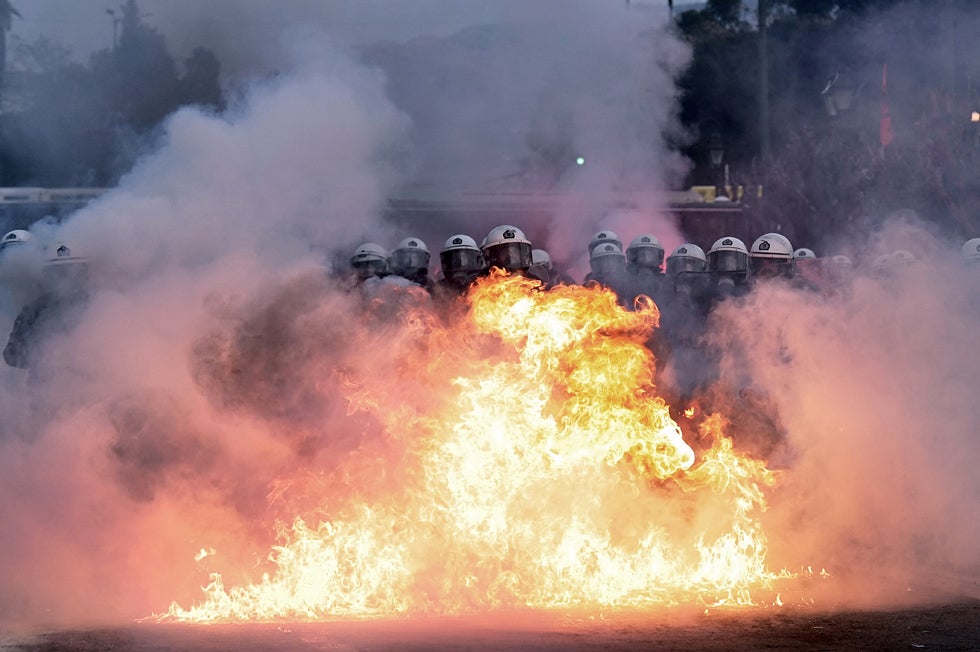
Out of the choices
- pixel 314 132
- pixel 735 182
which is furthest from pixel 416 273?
pixel 735 182

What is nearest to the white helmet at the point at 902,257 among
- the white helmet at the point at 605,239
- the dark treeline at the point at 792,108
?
the white helmet at the point at 605,239

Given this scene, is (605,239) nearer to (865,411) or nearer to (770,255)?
(770,255)

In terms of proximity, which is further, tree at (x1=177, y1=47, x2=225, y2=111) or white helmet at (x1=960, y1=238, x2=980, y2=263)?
tree at (x1=177, y1=47, x2=225, y2=111)

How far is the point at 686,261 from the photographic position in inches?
432

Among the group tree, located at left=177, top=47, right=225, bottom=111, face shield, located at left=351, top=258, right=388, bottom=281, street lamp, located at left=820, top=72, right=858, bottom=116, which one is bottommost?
face shield, located at left=351, top=258, right=388, bottom=281

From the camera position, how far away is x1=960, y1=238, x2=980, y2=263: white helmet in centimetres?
934

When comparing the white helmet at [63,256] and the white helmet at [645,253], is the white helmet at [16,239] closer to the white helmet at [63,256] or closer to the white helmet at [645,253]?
the white helmet at [63,256]

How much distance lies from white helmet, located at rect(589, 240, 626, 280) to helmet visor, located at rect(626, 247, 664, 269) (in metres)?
0.08

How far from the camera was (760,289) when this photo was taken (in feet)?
29.6

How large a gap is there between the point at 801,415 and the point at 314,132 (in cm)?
407

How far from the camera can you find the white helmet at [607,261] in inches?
422

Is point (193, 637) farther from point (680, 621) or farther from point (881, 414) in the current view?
point (881, 414)

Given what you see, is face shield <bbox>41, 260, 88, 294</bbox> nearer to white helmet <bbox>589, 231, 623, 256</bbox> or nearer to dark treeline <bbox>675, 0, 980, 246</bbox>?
white helmet <bbox>589, 231, 623, 256</bbox>

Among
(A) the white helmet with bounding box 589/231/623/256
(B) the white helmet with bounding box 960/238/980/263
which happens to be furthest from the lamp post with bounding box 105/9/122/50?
(B) the white helmet with bounding box 960/238/980/263
